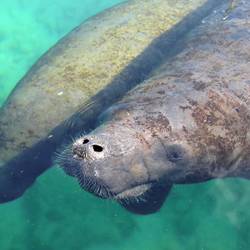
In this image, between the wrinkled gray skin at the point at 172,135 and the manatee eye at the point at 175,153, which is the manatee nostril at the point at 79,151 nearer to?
the wrinkled gray skin at the point at 172,135

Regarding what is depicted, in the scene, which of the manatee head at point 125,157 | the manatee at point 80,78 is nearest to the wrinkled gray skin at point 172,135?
the manatee head at point 125,157

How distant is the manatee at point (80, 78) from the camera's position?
6.92 meters

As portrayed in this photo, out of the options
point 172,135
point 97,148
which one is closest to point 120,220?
point 172,135

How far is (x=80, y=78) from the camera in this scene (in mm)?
7434

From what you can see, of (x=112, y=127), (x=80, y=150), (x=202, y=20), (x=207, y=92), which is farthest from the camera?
(x=202, y=20)

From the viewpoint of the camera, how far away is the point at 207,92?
5.73m

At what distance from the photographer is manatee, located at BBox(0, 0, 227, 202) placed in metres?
6.92

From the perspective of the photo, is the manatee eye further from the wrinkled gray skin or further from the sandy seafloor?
the sandy seafloor

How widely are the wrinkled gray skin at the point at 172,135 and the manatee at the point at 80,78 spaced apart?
1295 millimetres

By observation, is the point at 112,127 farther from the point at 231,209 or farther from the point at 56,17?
the point at 56,17

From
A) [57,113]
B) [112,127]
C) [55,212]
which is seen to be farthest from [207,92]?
[55,212]

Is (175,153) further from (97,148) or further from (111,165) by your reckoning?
(97,148)

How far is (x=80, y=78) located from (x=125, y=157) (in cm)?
286

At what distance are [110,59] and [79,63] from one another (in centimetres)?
53
